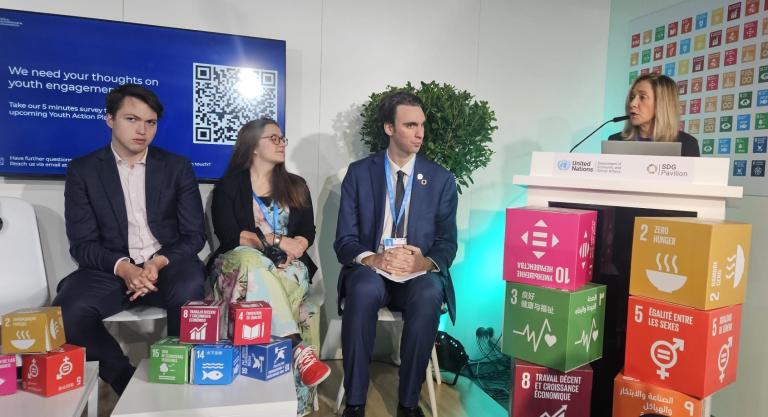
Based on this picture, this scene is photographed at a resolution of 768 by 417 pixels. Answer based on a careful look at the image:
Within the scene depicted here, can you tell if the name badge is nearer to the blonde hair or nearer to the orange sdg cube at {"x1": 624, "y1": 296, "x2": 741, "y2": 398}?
the orange sdg cube at {"x1": 624, "y1": 296, "x2": 741, "y2": 398}

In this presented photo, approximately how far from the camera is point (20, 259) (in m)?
2.40

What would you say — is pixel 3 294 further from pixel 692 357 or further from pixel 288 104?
pixel 692 357

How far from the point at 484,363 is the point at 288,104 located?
206 centimetres

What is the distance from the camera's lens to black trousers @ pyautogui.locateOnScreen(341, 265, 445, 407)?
2.24 meters

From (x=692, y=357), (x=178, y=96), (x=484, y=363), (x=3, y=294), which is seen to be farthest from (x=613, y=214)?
(x=3, y=294)

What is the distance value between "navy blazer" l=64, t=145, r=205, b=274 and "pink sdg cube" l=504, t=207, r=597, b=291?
1.52 metres

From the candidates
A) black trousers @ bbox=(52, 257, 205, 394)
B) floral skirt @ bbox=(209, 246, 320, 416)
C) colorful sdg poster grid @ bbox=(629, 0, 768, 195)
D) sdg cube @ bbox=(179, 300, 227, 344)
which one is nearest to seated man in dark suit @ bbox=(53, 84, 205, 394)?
black trousers @ bbox=(52, 257, 205, 394)

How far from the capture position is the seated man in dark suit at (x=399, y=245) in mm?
2264

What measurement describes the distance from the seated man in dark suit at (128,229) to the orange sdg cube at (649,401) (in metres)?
1.71

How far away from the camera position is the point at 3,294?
2338 mm

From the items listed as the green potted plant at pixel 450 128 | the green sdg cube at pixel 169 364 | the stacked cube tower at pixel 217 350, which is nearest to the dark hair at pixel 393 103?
the green potted plant at pixel 450 128

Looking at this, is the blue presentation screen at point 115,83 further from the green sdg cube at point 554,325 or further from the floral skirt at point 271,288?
the green sdg cube at point 554,325

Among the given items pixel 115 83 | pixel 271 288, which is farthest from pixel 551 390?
pixel 115 83

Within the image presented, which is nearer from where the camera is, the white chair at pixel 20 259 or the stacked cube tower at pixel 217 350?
the stacked cube tower at pixel 217 350
